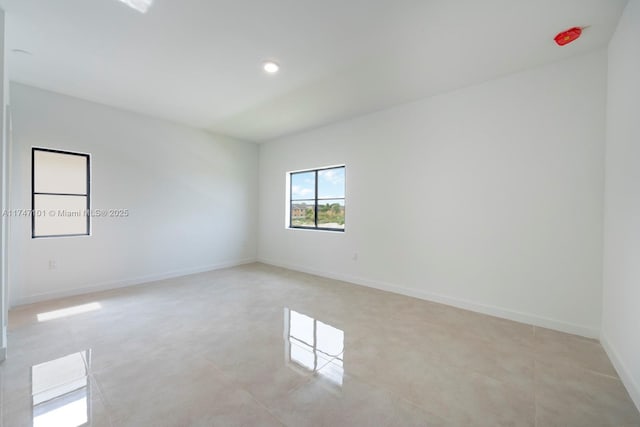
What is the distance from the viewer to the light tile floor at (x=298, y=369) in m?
1.57

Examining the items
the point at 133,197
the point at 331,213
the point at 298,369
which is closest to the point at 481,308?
the point at 298,369

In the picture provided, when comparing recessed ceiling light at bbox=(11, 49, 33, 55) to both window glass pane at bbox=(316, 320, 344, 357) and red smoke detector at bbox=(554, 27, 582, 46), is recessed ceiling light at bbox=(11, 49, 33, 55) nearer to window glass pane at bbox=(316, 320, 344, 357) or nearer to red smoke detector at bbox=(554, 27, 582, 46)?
window glass pane at bbox=(316, 320, 344, 357)

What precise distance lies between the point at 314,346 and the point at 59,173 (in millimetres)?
4155

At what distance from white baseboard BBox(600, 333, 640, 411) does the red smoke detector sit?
2.61m

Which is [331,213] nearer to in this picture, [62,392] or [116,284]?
[116,284]

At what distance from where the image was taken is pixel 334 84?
3174 millimetres

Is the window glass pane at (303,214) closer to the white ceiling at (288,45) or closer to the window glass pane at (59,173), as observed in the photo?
the white ceiling at (288,45)

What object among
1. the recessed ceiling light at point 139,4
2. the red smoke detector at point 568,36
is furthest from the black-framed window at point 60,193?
the red smoke detector at point 568,36

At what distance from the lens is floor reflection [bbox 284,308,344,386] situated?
200 cm

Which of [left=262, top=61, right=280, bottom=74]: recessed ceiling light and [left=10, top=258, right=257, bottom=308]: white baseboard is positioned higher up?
[left=262, top=61, right=280, bottom=74]: recessed ceiling light

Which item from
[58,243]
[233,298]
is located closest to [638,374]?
[233,298]

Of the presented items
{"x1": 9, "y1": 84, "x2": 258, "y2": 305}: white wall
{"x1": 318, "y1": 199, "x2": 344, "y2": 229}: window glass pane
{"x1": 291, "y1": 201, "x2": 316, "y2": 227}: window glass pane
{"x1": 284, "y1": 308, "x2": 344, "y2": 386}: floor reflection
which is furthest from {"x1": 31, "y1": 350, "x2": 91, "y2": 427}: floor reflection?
{"x1": 291, "y1": 201, "x2": 316, "y2": 227}: window glass pane

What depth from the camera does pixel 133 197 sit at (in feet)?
13.7

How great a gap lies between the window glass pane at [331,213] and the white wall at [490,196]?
281 mm
